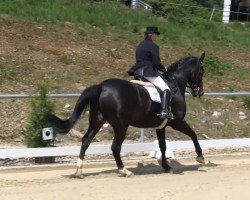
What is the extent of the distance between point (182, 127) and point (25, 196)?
3846 mm

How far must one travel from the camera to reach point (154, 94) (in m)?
11.3

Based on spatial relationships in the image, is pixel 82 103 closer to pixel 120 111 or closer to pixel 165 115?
pixel 120 111

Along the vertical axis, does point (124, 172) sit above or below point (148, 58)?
below

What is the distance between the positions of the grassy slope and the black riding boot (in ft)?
16.1

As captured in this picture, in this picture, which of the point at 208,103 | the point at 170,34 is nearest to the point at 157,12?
the point at 170,34

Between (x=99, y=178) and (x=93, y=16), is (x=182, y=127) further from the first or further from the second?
(x=93, y=16)

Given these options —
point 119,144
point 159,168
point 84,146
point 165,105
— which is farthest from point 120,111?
point 159,168

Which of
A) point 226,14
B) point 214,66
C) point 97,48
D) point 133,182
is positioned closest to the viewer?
point 133,182

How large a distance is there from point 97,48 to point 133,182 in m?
13.4

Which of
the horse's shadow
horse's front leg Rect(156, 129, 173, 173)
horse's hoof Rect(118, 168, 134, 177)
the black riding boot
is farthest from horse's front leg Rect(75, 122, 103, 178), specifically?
horse's front leg Rect(156, 129, 173, 173)

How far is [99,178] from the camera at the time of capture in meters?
10.7

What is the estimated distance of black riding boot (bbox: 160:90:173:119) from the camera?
37.0 ft

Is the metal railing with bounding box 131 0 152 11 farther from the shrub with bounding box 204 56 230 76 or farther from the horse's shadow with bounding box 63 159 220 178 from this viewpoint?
the horse's shadow with bounding box 63 159 220 178

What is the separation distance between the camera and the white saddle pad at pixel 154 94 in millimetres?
11289
